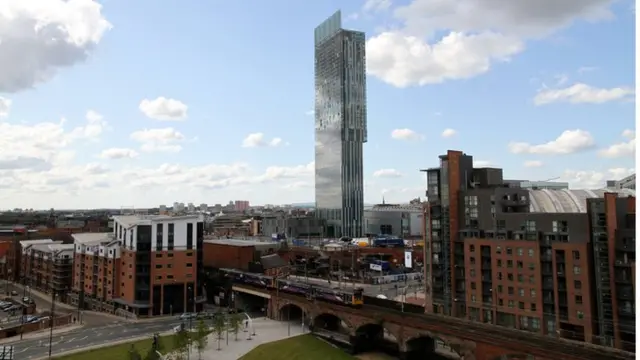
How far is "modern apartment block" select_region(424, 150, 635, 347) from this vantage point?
63.0m

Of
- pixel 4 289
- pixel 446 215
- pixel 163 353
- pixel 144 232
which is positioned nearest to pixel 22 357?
pixel 163 353

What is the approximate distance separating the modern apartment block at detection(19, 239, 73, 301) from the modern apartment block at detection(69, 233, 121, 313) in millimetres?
4387

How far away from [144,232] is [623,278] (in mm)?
77230

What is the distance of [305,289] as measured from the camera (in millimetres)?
85375

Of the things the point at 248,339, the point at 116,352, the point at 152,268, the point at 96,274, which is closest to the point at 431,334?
the point at 248,339

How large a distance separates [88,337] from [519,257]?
6499 centimetres

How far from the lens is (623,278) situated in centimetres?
6175

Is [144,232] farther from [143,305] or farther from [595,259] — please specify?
[595,259]

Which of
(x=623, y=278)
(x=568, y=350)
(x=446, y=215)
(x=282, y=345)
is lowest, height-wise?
(x=282, y=345)

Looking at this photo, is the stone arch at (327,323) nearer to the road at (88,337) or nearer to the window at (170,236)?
the road at (88,337)

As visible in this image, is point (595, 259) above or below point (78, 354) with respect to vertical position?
above

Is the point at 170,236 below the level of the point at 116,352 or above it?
above

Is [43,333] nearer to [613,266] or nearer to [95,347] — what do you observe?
[95,347]

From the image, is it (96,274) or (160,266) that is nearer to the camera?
(160,266)
